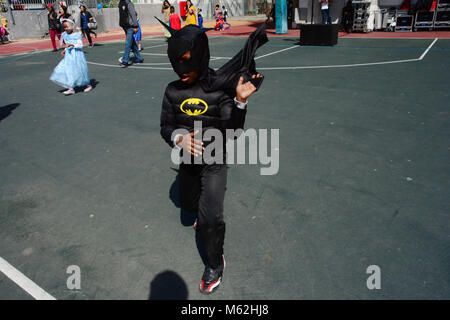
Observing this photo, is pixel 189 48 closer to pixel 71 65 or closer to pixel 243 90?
pixel 243 90

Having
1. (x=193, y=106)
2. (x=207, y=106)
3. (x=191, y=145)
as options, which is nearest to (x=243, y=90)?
(x=207, y=106)

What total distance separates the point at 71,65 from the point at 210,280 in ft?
25.6

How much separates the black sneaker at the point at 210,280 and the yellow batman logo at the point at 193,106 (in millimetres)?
1296

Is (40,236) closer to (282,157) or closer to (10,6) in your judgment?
(282,157)

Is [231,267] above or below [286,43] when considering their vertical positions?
below

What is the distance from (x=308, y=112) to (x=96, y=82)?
6.82 m

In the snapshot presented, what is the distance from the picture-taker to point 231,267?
2891mm

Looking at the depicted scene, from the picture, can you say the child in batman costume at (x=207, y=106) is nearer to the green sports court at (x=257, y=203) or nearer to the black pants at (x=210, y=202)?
the black pants at (x=210, y=202)

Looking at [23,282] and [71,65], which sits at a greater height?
[71,65]

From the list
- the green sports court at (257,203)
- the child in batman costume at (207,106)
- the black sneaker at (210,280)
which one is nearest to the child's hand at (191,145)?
the child in batman costume at (207,106)

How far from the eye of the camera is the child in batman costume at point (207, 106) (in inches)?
100

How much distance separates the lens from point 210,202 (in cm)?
262

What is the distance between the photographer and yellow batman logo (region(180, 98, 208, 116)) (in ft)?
8.84

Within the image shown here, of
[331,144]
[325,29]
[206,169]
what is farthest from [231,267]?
[325,29]
